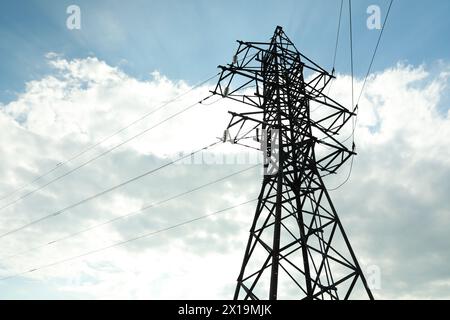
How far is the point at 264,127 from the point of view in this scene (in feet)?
41.3

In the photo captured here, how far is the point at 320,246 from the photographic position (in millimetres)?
10656

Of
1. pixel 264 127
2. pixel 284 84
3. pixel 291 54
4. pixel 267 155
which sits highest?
pixel 291 54

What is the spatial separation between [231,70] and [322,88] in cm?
445

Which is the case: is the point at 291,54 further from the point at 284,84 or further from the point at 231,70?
the point at 231,70

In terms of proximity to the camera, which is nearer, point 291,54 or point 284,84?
point 284,84
